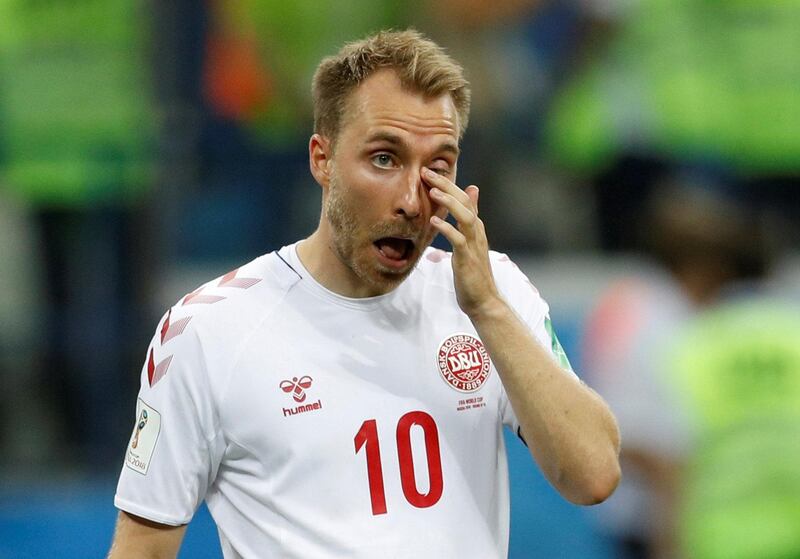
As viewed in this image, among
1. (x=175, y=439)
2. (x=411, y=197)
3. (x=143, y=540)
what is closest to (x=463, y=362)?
(x=411, y=197)

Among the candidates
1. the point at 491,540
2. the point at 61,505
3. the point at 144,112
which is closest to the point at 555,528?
the point at 61,505

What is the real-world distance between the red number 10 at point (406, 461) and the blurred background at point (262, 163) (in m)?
2.71

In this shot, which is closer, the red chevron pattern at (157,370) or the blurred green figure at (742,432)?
the red chevron pattern at (157,370)

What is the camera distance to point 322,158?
3217mm

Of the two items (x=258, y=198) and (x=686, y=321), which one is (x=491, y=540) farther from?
(x=258, y=198)

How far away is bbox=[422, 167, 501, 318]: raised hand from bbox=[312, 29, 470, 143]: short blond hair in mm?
206

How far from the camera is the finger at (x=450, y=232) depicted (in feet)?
9.63

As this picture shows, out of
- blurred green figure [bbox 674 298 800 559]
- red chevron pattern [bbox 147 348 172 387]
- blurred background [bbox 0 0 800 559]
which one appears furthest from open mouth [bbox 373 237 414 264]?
blurred background [bbox 0 0 800 559]

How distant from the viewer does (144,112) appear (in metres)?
6.32

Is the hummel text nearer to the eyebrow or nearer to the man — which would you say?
the man

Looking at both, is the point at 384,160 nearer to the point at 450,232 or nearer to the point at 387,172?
the point at 387,172

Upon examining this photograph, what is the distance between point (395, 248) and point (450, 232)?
Result: 196 millimetres

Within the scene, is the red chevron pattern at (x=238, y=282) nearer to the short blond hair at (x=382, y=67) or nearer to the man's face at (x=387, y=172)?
the man's face at (x=387, y=172)

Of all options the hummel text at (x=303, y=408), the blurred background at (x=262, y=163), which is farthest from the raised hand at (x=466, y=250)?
the blurred background at (x=262, y=163)
